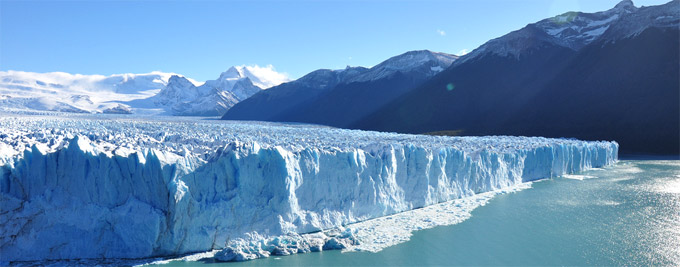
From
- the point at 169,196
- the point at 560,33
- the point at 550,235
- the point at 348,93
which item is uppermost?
the point at 560,33

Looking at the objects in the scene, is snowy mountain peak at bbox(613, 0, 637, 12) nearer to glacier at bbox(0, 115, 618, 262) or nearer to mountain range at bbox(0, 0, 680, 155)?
mountain range at bbox(0, 0, 680, 155)

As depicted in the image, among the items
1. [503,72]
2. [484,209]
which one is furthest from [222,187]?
[503,72]

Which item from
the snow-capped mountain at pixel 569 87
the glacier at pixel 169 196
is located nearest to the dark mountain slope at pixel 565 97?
the snow-capped mountain at pixel 569 87

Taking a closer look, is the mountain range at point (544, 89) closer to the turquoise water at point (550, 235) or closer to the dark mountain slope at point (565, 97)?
the dark mountain slope at point (565, 97)

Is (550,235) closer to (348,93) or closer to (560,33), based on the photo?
(560,33)

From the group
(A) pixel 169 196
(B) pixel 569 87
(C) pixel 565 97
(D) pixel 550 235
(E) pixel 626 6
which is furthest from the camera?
(E) pixel 626 6

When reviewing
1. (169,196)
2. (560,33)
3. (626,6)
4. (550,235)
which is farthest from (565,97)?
(169,196)

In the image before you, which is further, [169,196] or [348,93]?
[348,93]
